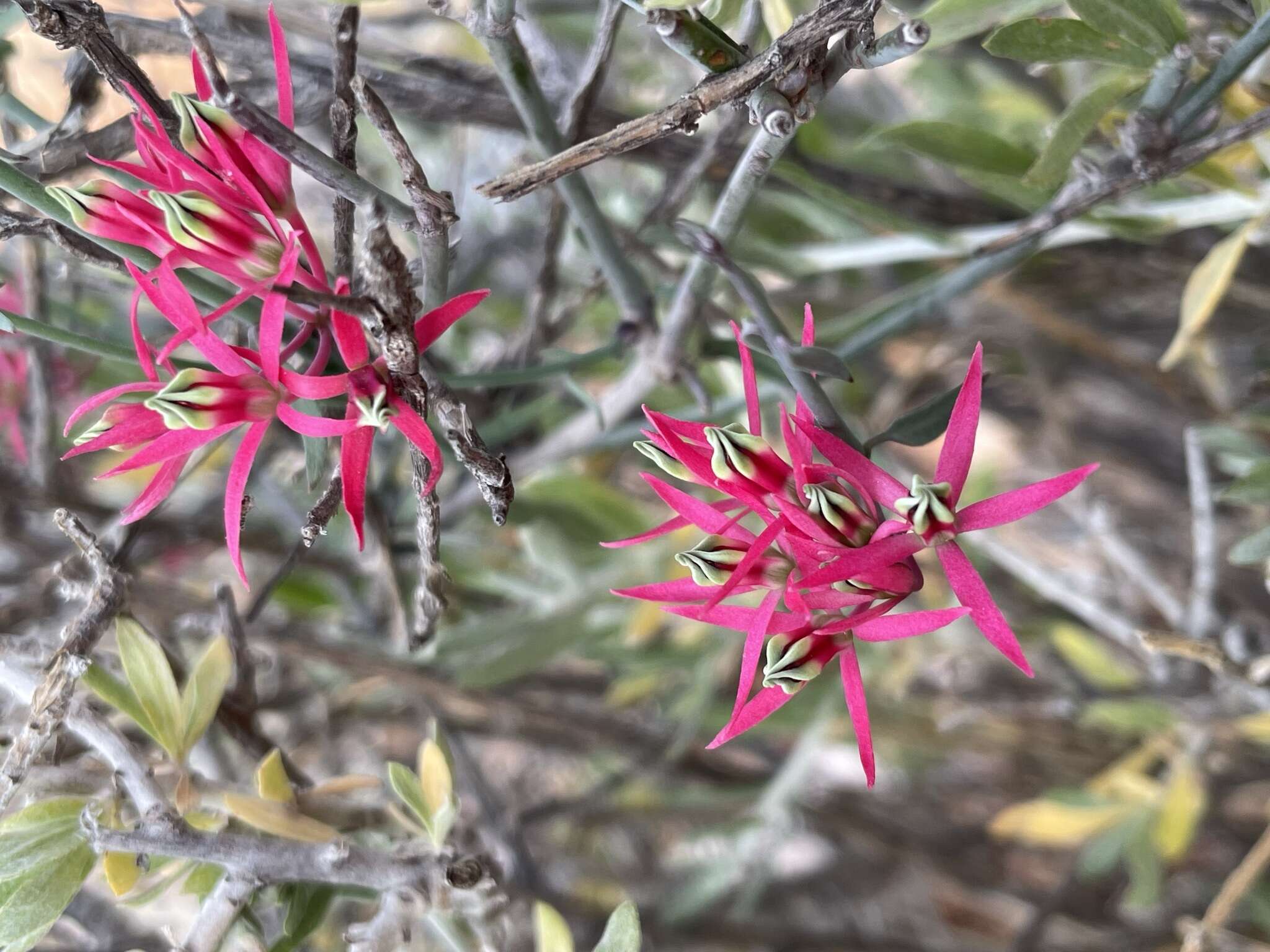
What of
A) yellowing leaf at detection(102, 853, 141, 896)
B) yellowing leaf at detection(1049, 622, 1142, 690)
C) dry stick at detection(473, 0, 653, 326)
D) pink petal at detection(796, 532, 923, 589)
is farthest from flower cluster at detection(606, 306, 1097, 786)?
yellowing leaf at detection(1049, 622, 1142, 690)

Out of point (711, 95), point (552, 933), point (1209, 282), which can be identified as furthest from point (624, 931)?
point (1209, 282)

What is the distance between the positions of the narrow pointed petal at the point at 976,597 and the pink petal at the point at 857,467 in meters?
0.02

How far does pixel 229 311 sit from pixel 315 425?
0.04m

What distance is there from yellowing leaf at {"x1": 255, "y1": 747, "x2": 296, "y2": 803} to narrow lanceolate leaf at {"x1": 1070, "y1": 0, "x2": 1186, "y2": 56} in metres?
0.41

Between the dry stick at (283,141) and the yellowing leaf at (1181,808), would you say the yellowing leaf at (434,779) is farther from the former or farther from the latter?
the yellowing leaf at (1181,808)

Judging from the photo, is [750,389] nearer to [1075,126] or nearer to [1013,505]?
[1013,505]

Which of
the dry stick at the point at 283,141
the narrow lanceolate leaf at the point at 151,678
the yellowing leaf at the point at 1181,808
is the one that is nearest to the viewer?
the dry stick at the point at 283,141

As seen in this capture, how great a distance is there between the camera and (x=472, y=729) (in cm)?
81

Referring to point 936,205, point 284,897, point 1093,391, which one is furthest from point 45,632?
point 1093,391

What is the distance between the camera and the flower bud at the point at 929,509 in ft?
0.86

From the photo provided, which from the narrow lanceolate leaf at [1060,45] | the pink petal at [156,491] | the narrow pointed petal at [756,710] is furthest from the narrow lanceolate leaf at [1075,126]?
the pink petal at [156,491]

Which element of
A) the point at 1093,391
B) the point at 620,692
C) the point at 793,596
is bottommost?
the point at 620,692

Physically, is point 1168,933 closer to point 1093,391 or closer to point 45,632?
point 1093,391

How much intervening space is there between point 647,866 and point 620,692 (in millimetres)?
316
